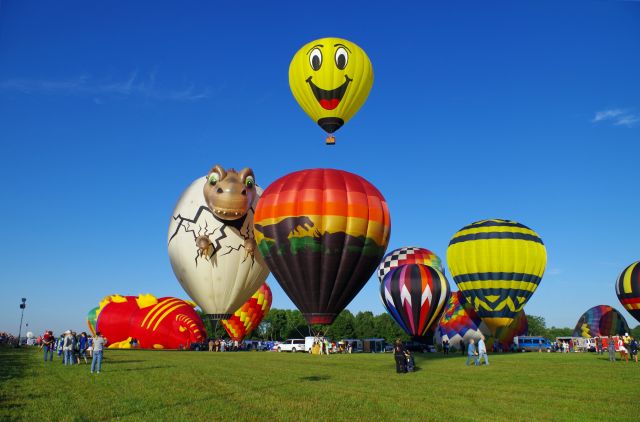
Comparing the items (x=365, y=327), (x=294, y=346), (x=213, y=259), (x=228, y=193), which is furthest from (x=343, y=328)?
(x=228, y=193)

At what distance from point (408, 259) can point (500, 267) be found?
19.6 metres

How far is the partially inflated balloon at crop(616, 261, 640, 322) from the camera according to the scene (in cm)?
4584

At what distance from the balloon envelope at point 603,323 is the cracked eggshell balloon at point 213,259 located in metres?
42.7

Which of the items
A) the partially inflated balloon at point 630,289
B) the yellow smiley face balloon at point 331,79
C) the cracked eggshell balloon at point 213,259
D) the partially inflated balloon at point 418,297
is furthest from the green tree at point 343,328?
the yellow smiley face balloon at point 331,79

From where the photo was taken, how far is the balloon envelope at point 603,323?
2379 inches

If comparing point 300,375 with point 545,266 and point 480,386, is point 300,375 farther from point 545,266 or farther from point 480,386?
point 545,266

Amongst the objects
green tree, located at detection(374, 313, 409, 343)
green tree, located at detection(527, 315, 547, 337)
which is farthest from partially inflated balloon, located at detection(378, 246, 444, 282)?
green tree, located at detection(527, 315, 547, 337)

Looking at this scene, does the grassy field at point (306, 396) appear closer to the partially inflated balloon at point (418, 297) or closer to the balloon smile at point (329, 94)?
the balloon smile at point (329, 94)

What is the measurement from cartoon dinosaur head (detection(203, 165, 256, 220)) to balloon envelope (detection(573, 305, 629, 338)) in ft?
145

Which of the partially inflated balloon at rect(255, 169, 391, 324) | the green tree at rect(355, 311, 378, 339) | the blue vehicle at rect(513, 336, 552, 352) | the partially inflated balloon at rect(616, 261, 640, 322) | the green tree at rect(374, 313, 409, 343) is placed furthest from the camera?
the green tree at rect(355, 311, 378, 339)

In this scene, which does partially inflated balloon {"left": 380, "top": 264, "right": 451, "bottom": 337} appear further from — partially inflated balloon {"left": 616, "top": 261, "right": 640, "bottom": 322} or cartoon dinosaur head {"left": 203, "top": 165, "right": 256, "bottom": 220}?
partially inflated balloon {"left": 616, "top": 261, "right": 640, "bottom": 322}

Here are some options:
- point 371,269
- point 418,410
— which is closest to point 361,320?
point 371,269

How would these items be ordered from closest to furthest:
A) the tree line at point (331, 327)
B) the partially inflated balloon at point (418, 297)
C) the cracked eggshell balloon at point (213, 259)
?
the cracked eggshell balloon at point (213, 259) → the partially inflated balloon at point (418, 297) → the tree line at point (331, 327)

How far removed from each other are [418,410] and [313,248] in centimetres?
1617
